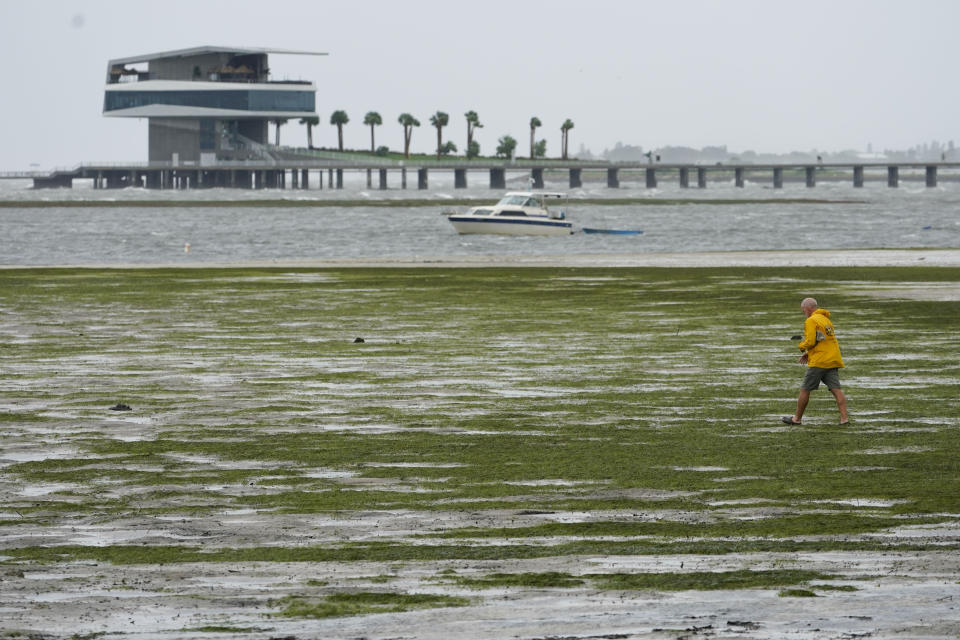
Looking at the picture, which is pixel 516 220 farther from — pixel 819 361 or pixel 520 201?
pixel 819 361

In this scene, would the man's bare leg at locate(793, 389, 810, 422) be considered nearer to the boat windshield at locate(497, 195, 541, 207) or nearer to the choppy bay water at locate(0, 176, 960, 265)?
the choppy bay water at locate(0, 176, 960, 265)

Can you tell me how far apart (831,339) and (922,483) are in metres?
3.53

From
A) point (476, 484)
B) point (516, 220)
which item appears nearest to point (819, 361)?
point (476, 484)

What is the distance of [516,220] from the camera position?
89438 millimetres

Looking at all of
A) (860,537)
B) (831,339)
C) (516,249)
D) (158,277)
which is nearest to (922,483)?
(860,537)

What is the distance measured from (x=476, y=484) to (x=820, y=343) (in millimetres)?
4736

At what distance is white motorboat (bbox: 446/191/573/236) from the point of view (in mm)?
87750

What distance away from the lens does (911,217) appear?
121812 mm

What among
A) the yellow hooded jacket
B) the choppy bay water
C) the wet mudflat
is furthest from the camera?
the choppy bay water

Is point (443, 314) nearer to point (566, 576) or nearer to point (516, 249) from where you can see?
point (566, 576)

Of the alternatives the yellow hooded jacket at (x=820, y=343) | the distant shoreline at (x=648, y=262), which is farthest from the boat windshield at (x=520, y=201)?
the yellow hooded jacket at (x=820, y=343)

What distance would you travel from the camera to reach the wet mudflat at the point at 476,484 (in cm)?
884

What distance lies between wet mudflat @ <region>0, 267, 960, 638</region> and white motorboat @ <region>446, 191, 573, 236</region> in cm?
6059

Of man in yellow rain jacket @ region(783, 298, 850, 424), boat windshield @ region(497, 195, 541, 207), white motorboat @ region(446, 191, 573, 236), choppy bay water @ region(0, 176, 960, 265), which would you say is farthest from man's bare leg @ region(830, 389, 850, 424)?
boat windshield @ region(497, 195, 541, 207)
